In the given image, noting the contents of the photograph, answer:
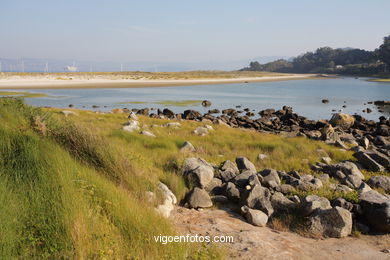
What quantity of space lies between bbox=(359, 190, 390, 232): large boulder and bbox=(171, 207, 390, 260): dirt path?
267mm

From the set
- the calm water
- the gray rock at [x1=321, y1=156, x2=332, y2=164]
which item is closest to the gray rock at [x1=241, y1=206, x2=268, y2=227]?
the gray rock at [x1=321, y1=156, x2=332, y2=164]

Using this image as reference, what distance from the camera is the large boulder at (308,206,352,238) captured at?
272 inches

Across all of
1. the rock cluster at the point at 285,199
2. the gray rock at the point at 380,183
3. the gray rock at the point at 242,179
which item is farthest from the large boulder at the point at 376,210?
the gray rock at the point at 242,179

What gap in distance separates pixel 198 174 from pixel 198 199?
0.93 m

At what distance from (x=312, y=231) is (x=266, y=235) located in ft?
3.37

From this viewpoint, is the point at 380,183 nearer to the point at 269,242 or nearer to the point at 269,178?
the point at 269,178

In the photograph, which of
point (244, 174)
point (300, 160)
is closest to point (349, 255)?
point (244, 174)

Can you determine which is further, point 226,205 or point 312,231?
point 226,205

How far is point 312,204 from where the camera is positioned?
24.3ft

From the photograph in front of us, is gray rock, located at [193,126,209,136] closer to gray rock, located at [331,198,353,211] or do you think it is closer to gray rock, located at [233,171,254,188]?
gray rock, located at [233,171,254,188]

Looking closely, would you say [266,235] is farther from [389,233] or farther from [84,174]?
[84,174]

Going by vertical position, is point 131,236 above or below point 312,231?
above

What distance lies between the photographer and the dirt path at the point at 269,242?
5851 mm

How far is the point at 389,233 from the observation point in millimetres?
7156
